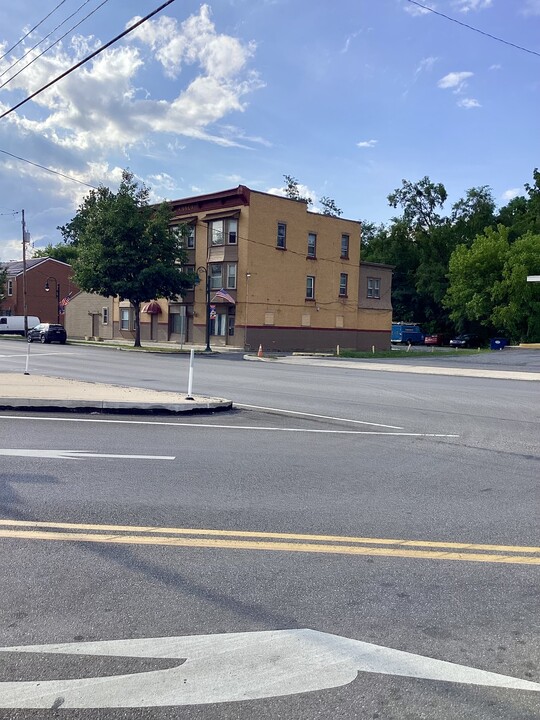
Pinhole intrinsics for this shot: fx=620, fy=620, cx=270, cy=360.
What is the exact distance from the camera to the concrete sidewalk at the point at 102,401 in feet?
37.9

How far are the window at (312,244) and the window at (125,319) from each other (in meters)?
16.1

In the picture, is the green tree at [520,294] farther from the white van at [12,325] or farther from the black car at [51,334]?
the white van at [12,325]

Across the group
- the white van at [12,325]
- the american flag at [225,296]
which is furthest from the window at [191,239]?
the white van at [12,325]

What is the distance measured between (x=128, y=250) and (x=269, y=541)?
36.5m

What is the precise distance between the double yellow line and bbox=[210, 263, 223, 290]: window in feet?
129

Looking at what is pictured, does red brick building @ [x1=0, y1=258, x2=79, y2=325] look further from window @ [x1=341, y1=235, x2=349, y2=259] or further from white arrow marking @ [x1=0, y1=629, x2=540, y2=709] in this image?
white arrow marking @ [x1=0, y1=629, x2=540, y2=709]

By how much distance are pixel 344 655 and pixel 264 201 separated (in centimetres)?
4132

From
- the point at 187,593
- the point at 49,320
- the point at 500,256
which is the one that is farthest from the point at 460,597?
the point at 49,320

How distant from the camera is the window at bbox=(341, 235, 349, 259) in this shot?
158 feet

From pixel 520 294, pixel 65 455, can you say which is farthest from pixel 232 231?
pixel 65 455

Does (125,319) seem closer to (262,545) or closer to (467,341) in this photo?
(467,341)

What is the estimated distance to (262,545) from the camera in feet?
15.9

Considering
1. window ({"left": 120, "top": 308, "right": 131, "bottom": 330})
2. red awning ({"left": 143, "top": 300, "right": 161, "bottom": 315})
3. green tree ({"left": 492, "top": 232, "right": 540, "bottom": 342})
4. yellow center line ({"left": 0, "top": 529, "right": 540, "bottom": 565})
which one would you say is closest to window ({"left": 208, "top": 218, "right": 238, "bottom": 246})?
red awning ({"left": 143, "top": 300, "right": 161, "bottom": 315})

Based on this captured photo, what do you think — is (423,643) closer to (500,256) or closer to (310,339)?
(310,339)
